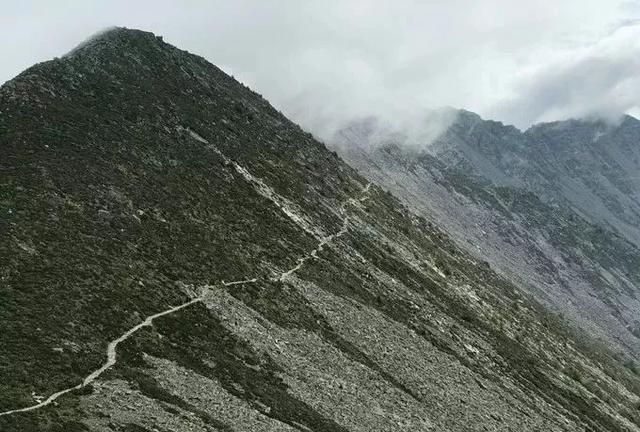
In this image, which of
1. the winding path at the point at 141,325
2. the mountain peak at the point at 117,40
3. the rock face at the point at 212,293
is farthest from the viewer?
the mountain peak at the point at 117,40

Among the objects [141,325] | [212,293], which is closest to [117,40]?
[212,293]

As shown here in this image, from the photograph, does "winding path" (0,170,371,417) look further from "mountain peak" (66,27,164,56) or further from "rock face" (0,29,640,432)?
"mountain peak" (66,27,164,56)

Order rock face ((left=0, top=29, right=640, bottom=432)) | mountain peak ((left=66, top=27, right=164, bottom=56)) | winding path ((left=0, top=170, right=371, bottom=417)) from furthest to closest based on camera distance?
mountain peak ((left=66, top=27, right=164, bottom=56)), rock face ((left=0, top=29, right=640, bottom=432)), winding path ((left=0, top=170, right=371, bottom=417))

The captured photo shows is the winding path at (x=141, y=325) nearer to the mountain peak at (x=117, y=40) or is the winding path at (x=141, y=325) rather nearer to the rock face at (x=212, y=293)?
the rock face at (x=212, y=293)

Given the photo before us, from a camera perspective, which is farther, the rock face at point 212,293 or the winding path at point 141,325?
the rock face at point 212,293

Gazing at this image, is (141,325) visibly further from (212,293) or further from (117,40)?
(117,40)

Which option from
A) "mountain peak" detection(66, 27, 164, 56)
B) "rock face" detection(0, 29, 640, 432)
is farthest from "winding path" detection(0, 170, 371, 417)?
"mountain peak" detection(66, 27, 164, 56)

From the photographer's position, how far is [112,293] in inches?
2175

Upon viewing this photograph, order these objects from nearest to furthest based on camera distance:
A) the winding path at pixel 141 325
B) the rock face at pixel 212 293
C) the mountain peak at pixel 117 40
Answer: the winding path at pixel 141 325 < the rock face at pixel 212 293 < the mountain peak at pixel 117 40

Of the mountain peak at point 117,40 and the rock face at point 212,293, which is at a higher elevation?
the mountain peak at point 117,40

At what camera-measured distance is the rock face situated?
46031 mm

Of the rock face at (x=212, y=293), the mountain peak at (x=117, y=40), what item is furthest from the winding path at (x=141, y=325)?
the mountain peak at (x=117, y=40)

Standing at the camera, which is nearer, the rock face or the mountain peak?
the rock face

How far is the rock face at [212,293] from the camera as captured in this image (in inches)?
1812
